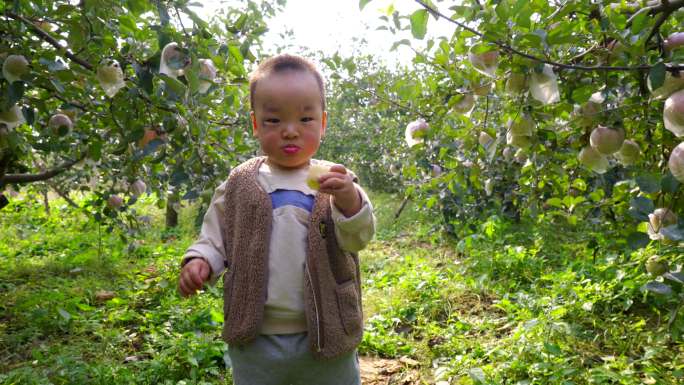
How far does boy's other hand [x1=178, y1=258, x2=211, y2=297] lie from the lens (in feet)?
3.05

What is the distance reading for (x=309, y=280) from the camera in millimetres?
971

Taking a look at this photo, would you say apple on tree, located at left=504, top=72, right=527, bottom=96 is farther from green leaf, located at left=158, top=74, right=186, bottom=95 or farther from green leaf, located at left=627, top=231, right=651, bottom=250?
green leaf, located at left=158, top=74, right=186, bottom=95

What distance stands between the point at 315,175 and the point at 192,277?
29cm

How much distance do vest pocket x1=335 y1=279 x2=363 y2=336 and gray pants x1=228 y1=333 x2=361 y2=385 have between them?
0.07m

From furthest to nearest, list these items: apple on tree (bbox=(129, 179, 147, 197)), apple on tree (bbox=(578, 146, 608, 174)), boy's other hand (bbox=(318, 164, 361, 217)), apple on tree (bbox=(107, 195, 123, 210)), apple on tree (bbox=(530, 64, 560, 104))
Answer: apple on tree (bbox=(107, 195, 123, 210)) → apple on tree (bbox=(129, 179, 147, 197)) → apple on tree (bbox=(578, 146, 608, 174)) → apple on tree (bbox=(530, 64, 560, 104)) → boy's other hand (bbox=(318, 164, 361, 217))

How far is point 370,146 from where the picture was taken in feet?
23.2

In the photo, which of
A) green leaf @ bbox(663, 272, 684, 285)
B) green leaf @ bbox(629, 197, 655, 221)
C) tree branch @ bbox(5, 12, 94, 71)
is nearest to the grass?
green leaf @ bbox(663, 272, 684, 285)

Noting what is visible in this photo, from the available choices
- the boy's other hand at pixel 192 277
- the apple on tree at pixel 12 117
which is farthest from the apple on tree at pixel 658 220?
the apple on tree at pixel 12 117

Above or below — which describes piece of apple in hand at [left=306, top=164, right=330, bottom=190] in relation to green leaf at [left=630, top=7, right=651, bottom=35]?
below

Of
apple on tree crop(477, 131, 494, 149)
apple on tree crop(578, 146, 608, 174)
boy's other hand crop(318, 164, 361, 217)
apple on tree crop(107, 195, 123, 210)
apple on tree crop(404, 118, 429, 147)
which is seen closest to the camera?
boy's other hand crop(318, 164, 361, 217)

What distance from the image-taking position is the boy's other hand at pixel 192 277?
0.93 meters

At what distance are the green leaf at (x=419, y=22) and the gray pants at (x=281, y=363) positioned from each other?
63 centimetres

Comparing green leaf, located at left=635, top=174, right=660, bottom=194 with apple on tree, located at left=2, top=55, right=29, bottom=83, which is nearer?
green leaf, located at left=635, top=174, right=660, bottom=194

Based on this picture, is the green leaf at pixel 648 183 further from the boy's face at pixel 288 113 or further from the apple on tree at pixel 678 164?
the boy's face at pixel 288 113
